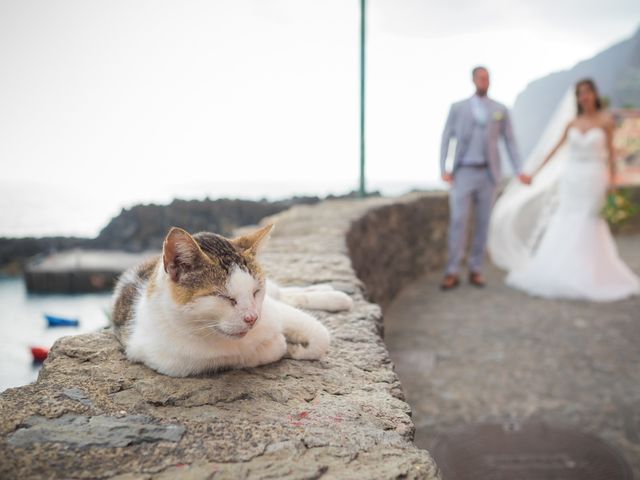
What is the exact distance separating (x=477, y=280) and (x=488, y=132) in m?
1.65

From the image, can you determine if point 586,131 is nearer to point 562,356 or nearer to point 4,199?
point 562,356

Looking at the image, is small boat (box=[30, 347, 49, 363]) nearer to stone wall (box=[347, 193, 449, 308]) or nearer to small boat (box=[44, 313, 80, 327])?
small boat (box=[44, 313, 80, 327])

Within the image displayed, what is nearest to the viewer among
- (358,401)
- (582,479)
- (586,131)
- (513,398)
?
(358,401)

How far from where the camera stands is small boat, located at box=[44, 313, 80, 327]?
6.92 ft

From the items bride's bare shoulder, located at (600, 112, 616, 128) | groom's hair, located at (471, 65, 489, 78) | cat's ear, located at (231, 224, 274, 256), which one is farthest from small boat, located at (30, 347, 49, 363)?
bride's bare shoulder, located at (600, 112, 616, 128)

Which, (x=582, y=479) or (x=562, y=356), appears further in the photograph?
(x=562, y=356)

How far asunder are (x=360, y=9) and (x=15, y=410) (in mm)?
5656

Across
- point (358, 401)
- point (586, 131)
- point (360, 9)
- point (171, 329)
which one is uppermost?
point (360, 9)

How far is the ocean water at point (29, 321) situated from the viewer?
5.35ft

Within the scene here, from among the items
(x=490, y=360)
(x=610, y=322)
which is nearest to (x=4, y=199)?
(x=490, y=360)

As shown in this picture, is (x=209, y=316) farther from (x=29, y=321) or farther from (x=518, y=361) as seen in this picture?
(x=518, y=361)

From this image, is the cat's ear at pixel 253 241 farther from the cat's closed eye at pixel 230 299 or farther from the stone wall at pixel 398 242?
the stone wall at pixel 398 242

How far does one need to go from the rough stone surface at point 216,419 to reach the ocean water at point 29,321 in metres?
0.17

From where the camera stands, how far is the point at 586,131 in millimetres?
5266
